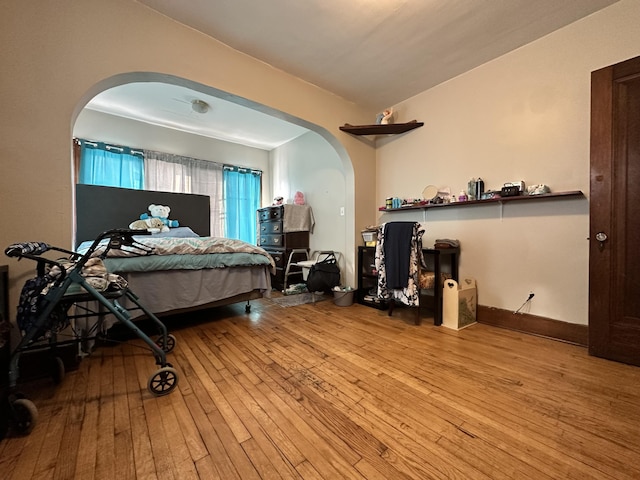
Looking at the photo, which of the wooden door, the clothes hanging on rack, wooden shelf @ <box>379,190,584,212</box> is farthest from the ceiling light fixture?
the wooden door

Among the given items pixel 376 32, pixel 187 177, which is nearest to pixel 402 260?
pixel 376 32

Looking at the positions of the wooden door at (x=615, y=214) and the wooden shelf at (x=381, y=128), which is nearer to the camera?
the wooden door at (x=615, y=214)

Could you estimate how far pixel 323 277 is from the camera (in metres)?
3.13

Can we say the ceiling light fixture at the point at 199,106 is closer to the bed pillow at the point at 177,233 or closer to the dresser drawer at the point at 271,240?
the bed pillow at the point at 177,233

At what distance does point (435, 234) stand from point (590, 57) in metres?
1.78

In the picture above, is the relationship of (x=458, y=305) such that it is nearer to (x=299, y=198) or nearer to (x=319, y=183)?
(x=319, y=183)

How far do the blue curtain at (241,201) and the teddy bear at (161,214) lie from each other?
97cm

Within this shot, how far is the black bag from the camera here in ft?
10.2

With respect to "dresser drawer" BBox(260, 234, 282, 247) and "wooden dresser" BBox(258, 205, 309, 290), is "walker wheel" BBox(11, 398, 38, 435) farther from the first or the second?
"dresser drawer" BBox(260, 234, 282, 247)

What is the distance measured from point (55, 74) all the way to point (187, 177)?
9.11 ft

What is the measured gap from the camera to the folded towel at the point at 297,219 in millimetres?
4000

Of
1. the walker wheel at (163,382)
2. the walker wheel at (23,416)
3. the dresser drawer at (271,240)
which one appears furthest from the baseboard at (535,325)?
the walker wheel at (23,416)

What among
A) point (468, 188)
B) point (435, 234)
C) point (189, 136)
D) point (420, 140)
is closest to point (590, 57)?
point (468, 188)

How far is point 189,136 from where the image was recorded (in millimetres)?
4293
